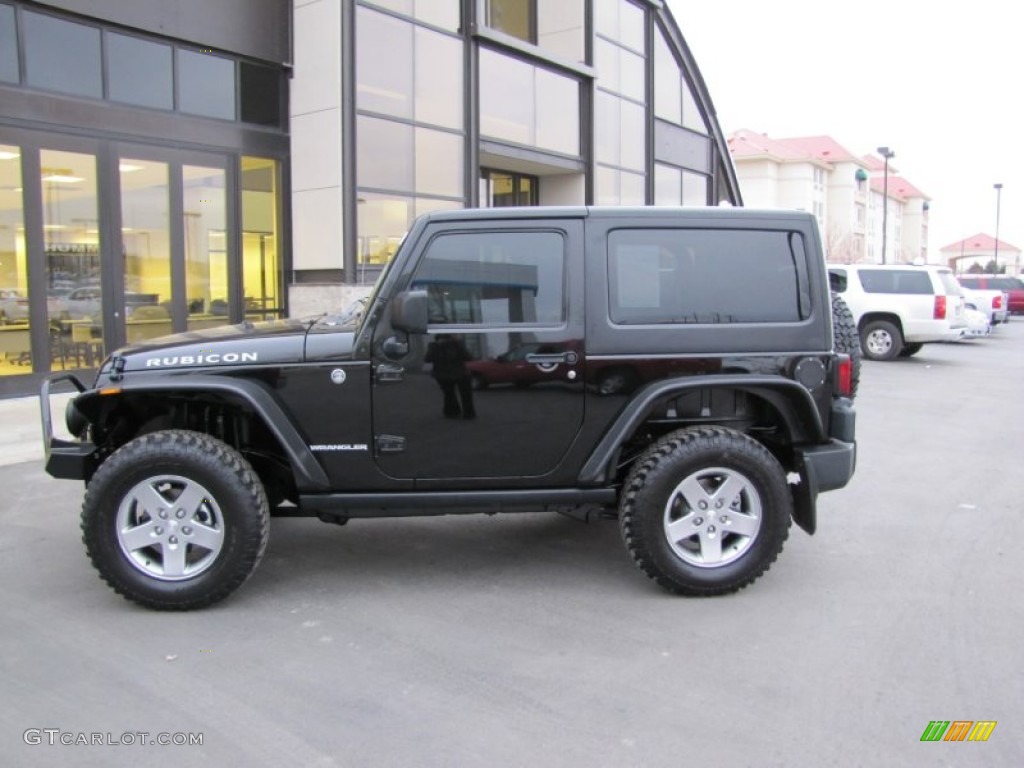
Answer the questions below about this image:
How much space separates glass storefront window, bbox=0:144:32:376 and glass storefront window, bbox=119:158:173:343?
127 cm

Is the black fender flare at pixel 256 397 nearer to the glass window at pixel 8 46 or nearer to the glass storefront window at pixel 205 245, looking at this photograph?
the glass window at pixel 8 46

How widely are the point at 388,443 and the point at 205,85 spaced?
9.65 metres

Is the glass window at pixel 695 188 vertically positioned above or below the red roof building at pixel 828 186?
below

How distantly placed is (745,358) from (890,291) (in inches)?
538

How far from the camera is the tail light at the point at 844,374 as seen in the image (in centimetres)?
465

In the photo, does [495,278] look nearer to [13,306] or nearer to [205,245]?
[13,306]

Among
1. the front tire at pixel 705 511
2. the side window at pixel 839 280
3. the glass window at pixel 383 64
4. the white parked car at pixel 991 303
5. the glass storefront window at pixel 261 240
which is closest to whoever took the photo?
the front tire at pixel 705 511

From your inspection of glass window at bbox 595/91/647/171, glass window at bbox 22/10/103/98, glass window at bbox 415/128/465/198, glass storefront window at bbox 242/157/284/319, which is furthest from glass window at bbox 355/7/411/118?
glass window at bbox 595/91/647/171

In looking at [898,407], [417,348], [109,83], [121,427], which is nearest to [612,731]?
[417,348]

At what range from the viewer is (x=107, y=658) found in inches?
149

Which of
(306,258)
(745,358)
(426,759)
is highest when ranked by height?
(306,258)

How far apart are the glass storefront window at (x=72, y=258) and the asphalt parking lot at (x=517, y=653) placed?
5.59 meters

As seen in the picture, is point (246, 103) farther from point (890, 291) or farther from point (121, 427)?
point (890, 291)

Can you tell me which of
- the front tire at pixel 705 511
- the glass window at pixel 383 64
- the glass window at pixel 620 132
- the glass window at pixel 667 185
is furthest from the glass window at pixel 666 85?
the front tire at pixel 705 511
